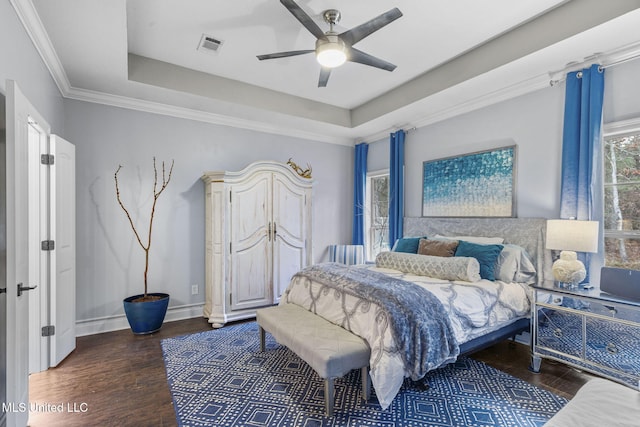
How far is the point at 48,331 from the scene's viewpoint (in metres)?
2.65

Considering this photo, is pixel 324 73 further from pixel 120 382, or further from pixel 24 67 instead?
pixel 120 382

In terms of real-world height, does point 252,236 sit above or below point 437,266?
above

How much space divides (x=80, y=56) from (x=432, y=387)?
3982 mm

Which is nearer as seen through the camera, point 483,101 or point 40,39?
point 40,39

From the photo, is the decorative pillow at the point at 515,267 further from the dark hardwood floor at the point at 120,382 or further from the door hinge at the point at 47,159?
the door hinge at the point at 47,159

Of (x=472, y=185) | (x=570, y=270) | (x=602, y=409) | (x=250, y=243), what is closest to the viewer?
(x=602, y=409)

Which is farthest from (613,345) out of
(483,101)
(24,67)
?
(24,67)

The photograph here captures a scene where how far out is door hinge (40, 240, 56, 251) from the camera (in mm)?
2604

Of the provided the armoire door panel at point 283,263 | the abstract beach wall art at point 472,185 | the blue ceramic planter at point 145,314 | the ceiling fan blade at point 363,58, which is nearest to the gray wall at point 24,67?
the blue ceramic planter at point 145,314

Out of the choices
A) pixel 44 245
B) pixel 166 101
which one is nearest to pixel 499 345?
pixel 44 245

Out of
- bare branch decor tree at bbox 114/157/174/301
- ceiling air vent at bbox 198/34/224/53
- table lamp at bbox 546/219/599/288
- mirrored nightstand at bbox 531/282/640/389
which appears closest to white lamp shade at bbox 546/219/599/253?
table lamp at bbox 546/219/599/288

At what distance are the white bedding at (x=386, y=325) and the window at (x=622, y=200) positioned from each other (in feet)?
2.51

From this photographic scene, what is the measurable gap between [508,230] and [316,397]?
2.52m

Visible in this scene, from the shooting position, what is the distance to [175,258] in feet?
13.1
